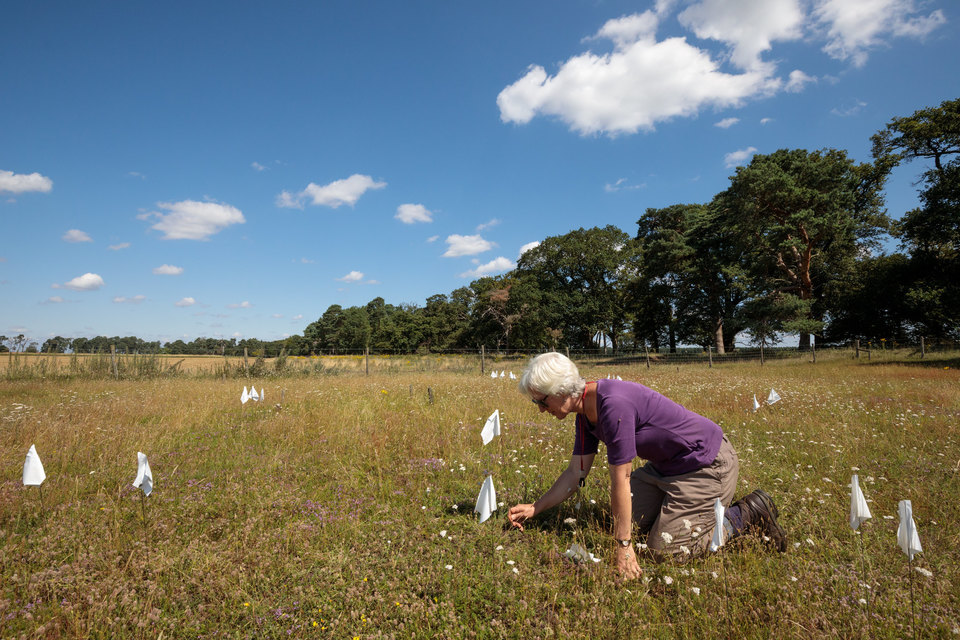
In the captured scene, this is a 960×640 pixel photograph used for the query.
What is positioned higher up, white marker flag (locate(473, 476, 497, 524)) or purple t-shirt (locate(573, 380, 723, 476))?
purple t-shirt (locate(573, 380, 723, 476))

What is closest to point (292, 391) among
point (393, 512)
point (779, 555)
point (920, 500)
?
point (393, 512)

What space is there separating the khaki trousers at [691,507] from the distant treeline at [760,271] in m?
18.4

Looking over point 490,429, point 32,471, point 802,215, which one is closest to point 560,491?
point 490,429

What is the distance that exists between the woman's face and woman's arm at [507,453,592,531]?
553mm

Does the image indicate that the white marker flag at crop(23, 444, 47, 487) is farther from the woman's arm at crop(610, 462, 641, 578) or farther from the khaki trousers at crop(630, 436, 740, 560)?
the khaki trousers at crop(630, 436, 740, 560)

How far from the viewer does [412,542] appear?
3.44 metres

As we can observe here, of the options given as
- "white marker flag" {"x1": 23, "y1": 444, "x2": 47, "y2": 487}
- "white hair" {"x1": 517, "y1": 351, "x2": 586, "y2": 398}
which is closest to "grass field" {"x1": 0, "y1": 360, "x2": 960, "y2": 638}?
"white marker flag" {"x1": 23, "y1": 444, "x2": 47, "y2": 487}

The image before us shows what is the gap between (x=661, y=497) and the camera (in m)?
3.51

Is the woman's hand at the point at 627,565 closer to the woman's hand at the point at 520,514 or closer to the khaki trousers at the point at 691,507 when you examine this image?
the khaki trousers at the point at 691,507

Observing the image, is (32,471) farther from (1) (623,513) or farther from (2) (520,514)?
(1) (623,513)

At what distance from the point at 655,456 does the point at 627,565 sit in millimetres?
803

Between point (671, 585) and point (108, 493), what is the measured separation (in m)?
5.43

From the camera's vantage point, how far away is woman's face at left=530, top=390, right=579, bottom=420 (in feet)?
9.50

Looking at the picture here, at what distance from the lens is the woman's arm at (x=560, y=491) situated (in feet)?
10.8
